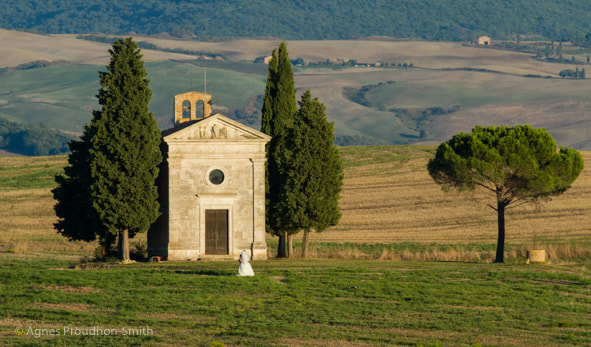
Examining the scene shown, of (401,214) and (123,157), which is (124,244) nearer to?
(123,157)

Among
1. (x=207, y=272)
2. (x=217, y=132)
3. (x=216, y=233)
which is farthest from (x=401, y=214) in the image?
(x=207, y=272)

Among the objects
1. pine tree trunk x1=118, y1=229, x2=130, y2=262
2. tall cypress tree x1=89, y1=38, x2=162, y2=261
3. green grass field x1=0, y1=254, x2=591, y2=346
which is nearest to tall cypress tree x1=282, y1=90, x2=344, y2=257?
green grass field x1=0, y1=254, x2=591, y2=346

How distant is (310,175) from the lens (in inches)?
1909

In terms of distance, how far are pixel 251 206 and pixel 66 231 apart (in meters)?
10.4

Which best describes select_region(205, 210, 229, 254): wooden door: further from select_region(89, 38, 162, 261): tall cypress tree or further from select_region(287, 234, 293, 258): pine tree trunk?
select_region(287, 234, 293, 258): pine tree trunk

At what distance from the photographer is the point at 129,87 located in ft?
150

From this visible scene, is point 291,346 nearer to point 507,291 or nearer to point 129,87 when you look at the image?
point 507,291

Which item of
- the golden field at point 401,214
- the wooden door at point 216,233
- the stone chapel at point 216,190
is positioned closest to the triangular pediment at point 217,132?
the stone chapel at point 216,190

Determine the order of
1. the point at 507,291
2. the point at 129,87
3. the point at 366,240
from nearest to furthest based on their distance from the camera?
the point at 507,291 → the point at 129,87 → the point at 366,240

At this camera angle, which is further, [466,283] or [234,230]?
[234,230]

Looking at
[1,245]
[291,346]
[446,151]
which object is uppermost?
[446,151]

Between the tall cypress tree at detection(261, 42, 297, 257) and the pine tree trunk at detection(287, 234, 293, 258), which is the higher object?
the tall cypress tree at detection(261, 42, 297, 257)

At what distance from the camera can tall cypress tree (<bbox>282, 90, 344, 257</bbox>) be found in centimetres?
4822

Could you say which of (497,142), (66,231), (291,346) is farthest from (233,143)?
(291,346)
